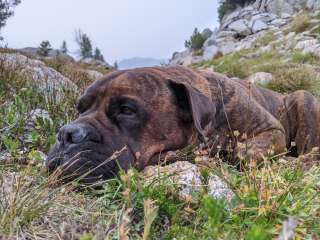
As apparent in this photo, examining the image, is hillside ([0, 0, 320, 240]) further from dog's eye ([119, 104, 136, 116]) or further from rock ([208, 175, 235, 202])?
dog's eye ([119, 104, 136, 116])

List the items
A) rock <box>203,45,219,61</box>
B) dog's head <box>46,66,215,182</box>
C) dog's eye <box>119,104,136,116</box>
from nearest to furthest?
dog's head <box>46,66,215,182</box> → dog's eye <box>119,104,136,116</box> → rock <box>203,45,219,61</box>

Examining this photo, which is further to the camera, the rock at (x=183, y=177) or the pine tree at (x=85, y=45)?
the pine tree at (x=85, y=45)

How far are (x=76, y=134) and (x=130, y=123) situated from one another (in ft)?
1.49

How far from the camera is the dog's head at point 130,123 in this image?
296cm

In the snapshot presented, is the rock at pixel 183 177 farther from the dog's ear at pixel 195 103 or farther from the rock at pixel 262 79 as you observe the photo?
the rock at pixel 262 79

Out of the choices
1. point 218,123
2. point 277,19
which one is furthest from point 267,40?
point 218,123

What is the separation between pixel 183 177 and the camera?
8.94ft

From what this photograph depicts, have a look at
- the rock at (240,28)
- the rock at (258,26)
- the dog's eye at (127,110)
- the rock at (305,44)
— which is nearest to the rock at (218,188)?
the dog's eye at (127,110)

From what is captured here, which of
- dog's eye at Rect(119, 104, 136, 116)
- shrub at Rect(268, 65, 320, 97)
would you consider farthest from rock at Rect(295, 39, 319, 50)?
dog's eye at Rect(119, 104, 136, 116)

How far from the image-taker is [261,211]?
2002 millimetres

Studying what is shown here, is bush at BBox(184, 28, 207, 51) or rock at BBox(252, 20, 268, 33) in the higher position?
rock at BBox(252, 20, 268, 33)

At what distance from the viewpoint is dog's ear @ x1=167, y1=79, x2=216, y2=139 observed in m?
3.43

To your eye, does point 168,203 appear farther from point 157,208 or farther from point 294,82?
point 294,82

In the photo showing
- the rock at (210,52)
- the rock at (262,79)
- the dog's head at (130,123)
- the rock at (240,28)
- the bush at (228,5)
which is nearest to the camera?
the dog's head at (130,123)
